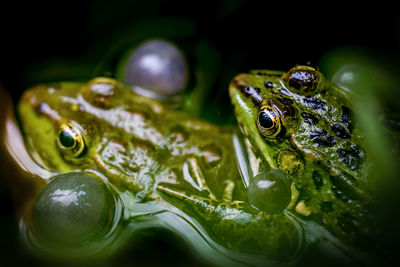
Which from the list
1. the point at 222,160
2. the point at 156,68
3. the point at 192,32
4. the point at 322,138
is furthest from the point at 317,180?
the point at 192,32

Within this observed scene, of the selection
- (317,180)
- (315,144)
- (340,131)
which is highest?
(340,131)

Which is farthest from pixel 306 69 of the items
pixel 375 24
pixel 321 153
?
pixel 375 24

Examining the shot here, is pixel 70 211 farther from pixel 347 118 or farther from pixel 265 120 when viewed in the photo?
pixel 347 118

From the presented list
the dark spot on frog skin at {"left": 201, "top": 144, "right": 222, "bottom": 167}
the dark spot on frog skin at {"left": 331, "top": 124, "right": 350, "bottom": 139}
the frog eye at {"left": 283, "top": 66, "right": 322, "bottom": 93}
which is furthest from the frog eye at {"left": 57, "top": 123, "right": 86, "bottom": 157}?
the dark spot on frog skin at {"left": 331, "top": 124, "right": 350, "bottom": 139}

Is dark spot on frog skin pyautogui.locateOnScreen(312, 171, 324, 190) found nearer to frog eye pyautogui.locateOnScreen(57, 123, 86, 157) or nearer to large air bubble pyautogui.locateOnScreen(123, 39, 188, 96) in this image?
large air bubble pyautogui.locateOnScreen(123, 39, 188, 96)

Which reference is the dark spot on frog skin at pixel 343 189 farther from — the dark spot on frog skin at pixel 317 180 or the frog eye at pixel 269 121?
the frog eye at pixel 269 121

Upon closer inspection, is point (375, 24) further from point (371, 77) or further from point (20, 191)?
point (20, 191)
